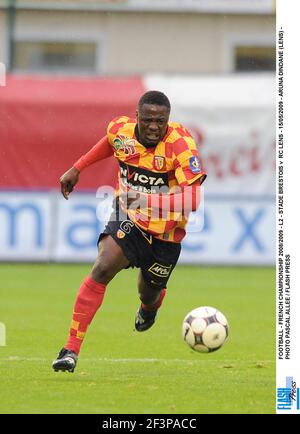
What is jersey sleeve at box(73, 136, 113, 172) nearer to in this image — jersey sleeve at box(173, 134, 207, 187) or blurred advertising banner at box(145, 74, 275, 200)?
jersey sleeve at box(173, 134, 207, 187)

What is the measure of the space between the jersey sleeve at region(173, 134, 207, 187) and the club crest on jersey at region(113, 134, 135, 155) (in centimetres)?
36

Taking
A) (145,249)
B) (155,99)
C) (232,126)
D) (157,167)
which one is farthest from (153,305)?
(232,126)

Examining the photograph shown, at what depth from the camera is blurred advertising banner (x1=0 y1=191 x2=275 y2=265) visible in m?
19.2

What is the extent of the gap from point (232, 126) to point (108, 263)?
13177 millimetres

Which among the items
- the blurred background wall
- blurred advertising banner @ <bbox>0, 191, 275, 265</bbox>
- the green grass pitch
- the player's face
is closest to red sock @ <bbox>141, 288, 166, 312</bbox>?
the green grass pitch

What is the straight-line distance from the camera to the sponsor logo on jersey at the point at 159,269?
9.01 metres

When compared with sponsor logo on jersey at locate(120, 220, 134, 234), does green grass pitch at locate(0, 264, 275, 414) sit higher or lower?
lower

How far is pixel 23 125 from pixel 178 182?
1272 cm

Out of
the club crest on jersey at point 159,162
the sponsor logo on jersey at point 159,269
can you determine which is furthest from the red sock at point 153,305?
the club crest on jersey at point 159,162

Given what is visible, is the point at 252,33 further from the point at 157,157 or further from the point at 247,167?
the point at 157,157

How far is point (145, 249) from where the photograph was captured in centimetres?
884

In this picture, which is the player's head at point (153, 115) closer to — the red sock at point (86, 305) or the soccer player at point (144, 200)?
the soccer player at point (144, 200)

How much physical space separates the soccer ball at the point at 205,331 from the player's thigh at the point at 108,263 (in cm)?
66

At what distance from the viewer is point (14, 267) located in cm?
1908
